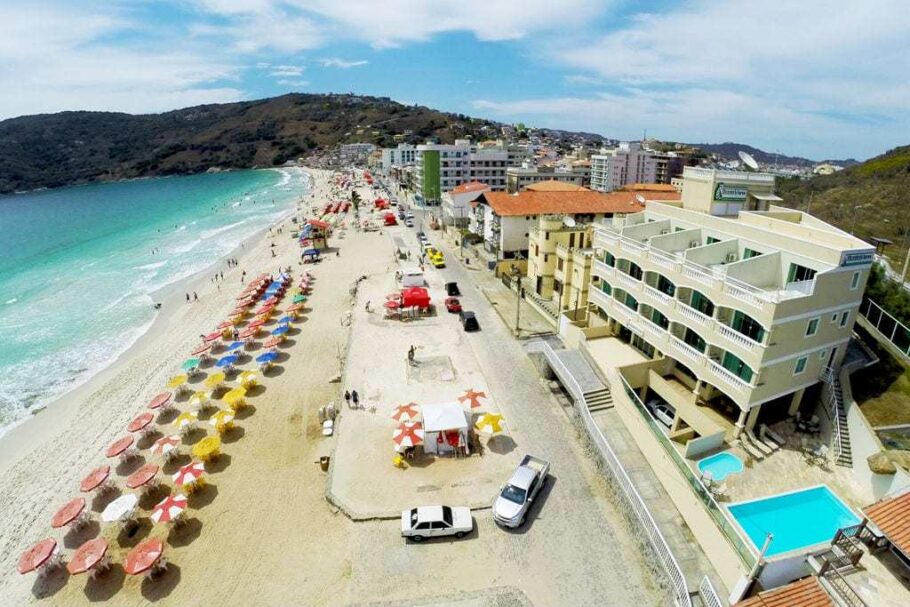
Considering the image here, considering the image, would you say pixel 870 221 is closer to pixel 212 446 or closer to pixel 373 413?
pixel 373 413

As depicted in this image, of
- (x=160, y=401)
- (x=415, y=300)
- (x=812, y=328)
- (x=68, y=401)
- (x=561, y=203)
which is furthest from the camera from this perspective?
(x=561, y=203)

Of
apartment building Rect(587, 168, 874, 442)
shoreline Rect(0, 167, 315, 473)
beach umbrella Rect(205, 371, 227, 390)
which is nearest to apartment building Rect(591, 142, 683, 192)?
apartment building Rect(587, 168, 874, 442)

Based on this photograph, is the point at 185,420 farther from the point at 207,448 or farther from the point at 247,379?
the point at 247,379

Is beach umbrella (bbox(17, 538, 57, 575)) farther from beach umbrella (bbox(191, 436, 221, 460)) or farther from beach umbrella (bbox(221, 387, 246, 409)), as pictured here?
beach umbrella (bbox(221, 387, 246, 409))

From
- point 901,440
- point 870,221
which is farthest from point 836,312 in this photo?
point 870,221

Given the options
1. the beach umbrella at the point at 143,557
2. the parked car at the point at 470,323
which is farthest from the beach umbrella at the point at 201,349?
the parked car at the point at 470,323

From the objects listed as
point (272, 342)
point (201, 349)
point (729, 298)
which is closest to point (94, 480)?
point (272, 342)
